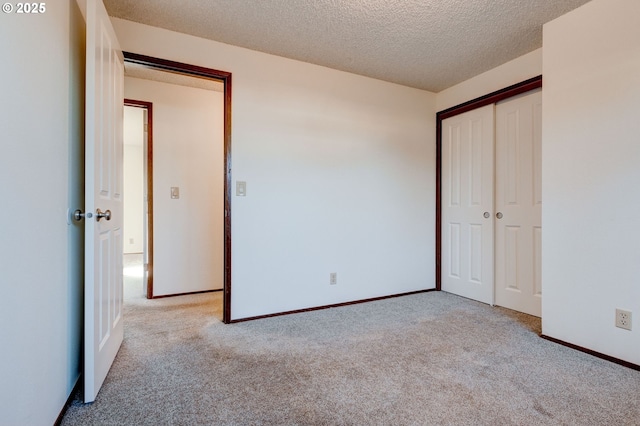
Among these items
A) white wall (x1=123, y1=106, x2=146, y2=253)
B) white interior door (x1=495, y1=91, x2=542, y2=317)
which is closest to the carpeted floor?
white interior door (x1=495, y1=91, x2=542, y2=317)

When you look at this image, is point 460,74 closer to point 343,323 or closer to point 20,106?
point 343,323

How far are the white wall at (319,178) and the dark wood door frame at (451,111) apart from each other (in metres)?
0.08

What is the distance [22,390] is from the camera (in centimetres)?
103

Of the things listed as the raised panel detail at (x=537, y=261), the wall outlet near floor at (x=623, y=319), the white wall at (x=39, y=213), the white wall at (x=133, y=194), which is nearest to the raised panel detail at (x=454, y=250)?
the raised panel detail at (x=537, y=261)

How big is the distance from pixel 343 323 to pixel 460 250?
1645 mm

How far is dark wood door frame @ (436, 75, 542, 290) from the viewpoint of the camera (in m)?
2.74

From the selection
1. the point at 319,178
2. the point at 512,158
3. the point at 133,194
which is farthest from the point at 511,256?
the point at 133,194

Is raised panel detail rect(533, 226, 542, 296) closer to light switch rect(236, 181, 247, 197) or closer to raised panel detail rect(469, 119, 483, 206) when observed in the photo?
raised panel detail rect(469, 119, 483, 206)

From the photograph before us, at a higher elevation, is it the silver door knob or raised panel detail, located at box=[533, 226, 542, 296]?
the silver door knob

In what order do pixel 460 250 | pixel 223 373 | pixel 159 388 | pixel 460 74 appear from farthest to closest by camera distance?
pixel 460 250, pixel 460 74, pixel 223 373, pixel 159 388

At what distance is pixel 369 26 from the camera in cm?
231

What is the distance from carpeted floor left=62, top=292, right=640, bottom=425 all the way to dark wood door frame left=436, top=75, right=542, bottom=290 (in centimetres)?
107

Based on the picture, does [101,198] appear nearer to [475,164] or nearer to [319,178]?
[319,178]

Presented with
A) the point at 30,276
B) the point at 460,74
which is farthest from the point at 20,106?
the point at 460,74
